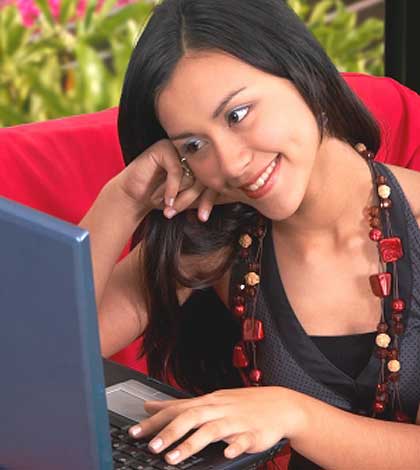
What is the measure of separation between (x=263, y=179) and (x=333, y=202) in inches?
6.6

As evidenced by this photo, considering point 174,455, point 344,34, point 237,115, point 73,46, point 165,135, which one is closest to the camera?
point 174,455

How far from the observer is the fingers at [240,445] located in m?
1.08

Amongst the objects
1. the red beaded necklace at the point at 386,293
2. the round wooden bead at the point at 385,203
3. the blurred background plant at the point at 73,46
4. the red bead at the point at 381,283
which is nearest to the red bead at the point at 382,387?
the red beaded necklace at the point at 386,293

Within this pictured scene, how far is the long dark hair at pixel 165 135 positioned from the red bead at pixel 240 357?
0.31 feet

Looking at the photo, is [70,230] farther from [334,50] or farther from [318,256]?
[334,50]

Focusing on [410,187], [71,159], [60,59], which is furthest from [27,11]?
[410,187]

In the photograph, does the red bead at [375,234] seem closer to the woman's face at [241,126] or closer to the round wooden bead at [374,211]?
the round wooden bead at [374,211]

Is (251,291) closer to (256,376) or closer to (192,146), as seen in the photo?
(256,376)

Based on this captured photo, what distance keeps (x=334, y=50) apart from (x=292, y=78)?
7.03 feet

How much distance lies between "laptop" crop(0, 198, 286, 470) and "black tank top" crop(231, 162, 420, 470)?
13.8 inches

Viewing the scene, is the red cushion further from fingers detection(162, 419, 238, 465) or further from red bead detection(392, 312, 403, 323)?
fingers detection(162, 419, 238, 465)

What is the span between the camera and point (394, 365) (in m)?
1.40

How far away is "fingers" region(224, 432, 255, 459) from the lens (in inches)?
42.7

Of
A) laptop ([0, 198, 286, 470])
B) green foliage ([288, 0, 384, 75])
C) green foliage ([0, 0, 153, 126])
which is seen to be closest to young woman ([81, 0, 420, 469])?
laptop ([0, 198, 286, 470])
